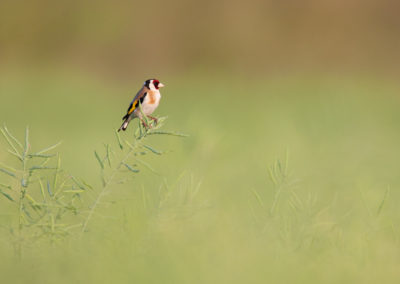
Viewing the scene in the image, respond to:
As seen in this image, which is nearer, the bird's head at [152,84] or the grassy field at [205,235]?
the grassy field at [205,235]

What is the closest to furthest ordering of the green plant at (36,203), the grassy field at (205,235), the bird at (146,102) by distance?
1. the grassy field at (205,235)
2. the green plant at (36,203)
3. the bird at (146,102)

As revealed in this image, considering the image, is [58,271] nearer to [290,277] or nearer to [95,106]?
[290,277]

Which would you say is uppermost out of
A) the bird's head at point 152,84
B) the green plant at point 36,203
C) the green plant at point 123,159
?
the bird's head at point 152,84

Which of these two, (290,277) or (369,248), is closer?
(290,277)

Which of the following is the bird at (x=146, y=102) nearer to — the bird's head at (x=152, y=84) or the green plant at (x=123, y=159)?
the bird's head at (x=152, y=84)

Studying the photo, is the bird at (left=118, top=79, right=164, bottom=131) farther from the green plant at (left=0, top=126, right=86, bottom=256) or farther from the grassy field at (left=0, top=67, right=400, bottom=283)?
the green plant at (left=0, top=126, right=86, bottom=256)

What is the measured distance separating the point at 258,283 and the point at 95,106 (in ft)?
20.5

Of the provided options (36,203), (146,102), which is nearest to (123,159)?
(36,203)

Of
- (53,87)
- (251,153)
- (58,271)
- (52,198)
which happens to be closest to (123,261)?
(58,271)

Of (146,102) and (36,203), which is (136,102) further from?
(36,203)

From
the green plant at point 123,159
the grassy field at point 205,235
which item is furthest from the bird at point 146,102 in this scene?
the green plant at point 123,159

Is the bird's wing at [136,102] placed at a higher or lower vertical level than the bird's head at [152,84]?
lower

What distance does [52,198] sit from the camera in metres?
0.87

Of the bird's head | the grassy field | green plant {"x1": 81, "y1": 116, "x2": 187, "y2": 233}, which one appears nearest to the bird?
the bird's head
